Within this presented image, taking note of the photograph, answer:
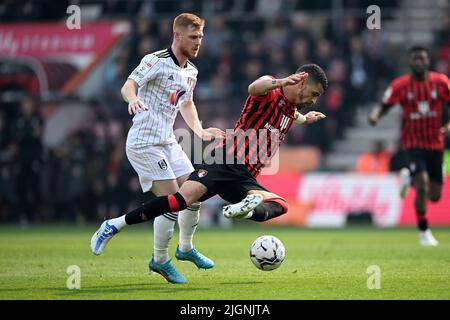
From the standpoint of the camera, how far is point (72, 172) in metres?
20.1

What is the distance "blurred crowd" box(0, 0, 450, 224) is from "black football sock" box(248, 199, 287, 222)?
460 inches

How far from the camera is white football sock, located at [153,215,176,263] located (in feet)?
27.2

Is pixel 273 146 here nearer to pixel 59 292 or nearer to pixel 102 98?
pixel 59 292

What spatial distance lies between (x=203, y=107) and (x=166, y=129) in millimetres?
11833

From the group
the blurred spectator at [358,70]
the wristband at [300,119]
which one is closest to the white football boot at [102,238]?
the wristband at [300,119]

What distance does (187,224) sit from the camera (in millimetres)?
8781

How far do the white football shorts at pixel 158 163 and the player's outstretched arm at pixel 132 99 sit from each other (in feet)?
2.32

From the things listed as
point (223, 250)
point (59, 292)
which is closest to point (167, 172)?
point (59, 292)

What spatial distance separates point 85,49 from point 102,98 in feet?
4.54

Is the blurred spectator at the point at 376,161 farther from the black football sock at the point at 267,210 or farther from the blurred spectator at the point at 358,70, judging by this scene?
the black football sock at the point at 267,210

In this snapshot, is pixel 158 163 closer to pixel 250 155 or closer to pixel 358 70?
pixel 250 155

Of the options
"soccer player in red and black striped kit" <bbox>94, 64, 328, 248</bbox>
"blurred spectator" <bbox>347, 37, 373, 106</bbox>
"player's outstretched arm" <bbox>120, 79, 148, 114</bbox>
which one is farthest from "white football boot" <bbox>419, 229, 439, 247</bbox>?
"blurred spectator" <bbox>347, 37, 373, 106</bbox>

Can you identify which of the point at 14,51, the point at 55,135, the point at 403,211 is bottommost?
the point at 403,211

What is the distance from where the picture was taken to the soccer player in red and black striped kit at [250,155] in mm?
7898
